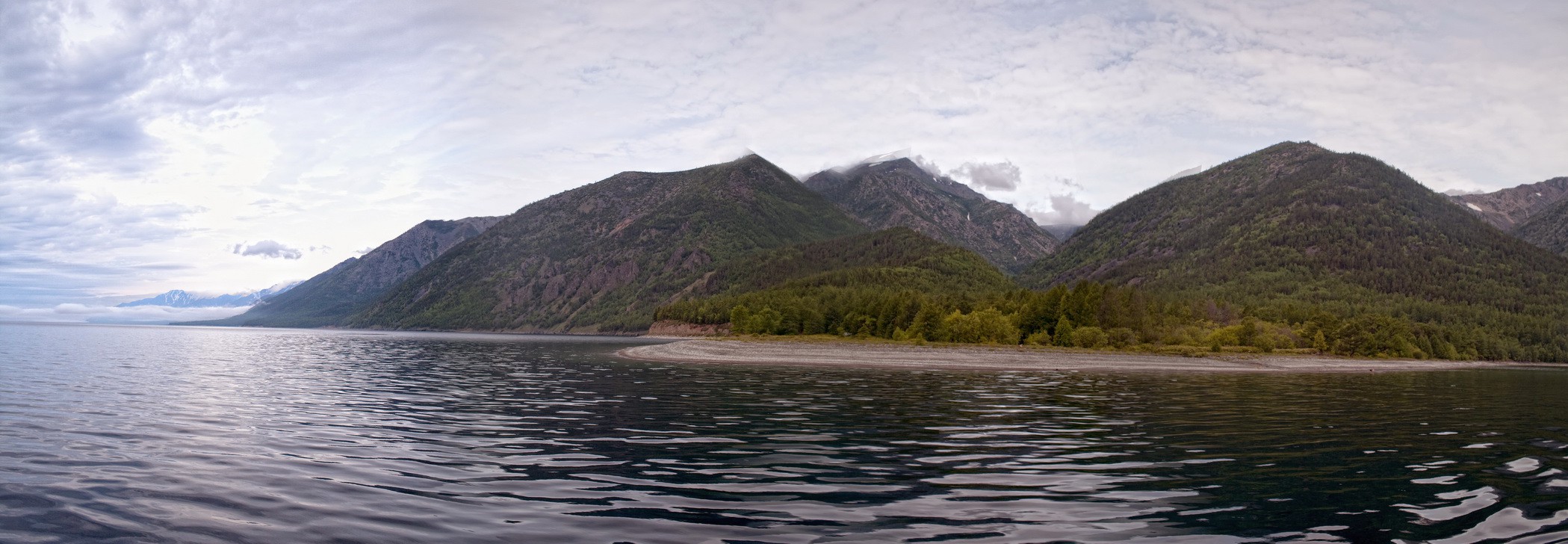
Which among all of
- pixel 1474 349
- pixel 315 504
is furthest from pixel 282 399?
pixel 1474 349

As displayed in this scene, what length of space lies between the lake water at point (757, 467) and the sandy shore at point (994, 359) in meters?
47.8

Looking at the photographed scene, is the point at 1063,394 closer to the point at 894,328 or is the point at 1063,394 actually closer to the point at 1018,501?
the point at 1018,501

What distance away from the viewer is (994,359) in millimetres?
107062

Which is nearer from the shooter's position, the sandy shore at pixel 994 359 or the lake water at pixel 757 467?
the lake water at pixel 757 467

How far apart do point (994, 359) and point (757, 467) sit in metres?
88.7

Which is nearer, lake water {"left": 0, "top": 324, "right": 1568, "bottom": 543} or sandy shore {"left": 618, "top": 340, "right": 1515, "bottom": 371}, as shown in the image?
lake water {"left": 0, "top": 324, "right": 1568, "bottom": 543}

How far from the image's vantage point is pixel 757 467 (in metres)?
23.2

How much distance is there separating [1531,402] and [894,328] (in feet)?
381

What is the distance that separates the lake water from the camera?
51.9 ft

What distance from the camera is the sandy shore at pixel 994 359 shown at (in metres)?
98.6

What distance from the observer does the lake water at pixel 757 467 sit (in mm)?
15828

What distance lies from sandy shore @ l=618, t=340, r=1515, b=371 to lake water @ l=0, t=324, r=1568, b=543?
47838 millimetres

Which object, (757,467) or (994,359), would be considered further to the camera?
(994,359)

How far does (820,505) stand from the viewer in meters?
17.8
